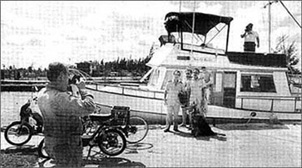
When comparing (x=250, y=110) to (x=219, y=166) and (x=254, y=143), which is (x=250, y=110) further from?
(x=219, y=166)

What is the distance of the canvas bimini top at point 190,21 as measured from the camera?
2840 millimetres

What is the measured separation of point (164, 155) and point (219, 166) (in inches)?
11.8

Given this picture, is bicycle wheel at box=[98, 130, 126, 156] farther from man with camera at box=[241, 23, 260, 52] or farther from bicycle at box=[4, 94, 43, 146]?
man with camera at box=[241, 23, 260, 52]

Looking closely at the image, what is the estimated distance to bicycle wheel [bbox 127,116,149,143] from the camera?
1893mm

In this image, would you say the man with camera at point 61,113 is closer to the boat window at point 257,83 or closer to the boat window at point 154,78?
the boat window at point 154,78

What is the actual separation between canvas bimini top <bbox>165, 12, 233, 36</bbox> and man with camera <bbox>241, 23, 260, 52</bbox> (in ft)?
0.60

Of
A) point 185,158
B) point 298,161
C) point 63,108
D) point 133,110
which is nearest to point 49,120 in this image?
point 63,108

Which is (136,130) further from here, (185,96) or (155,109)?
(155,109)

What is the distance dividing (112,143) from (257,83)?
1896mm

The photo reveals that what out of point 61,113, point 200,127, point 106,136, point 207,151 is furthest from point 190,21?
point 61,113

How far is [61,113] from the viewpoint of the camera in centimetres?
86

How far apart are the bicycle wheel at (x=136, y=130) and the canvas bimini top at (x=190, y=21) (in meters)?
1.19

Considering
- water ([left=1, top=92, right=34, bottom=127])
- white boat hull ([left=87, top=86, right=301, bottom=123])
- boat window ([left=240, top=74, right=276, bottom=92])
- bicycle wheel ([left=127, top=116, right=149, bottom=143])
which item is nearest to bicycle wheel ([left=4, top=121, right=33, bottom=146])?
bicycle wheel ([left=127, top=116, right=149, bottom=143])

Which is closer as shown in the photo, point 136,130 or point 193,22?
point 136,130
